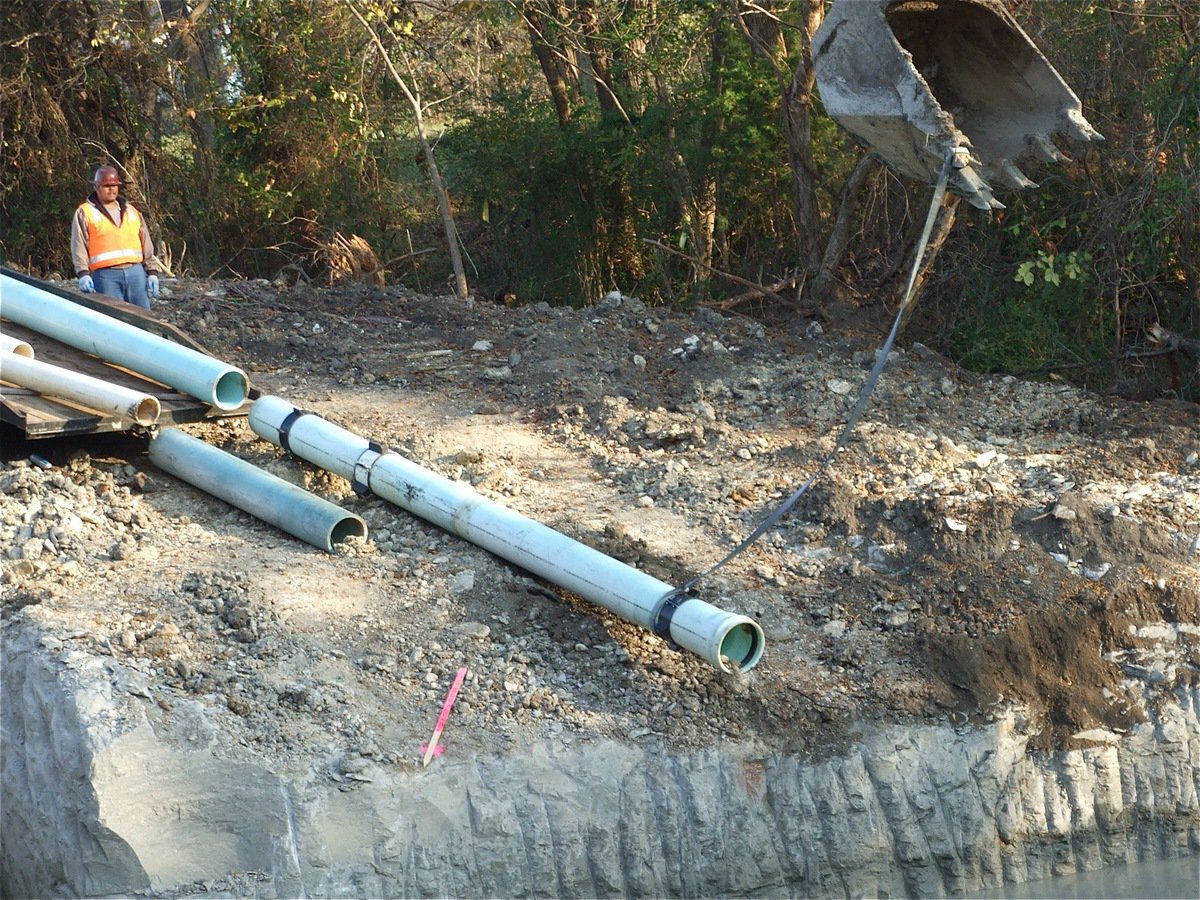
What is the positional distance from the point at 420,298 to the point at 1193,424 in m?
6.17

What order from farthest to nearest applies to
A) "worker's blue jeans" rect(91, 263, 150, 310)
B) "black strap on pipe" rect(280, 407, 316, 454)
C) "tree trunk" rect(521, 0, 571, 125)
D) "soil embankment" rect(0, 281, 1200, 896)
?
"tree trunk" rect(521, 0, 571, 125) → "worker's blue jeans" rect(91, 263, 150, 310) → "black strap on pipe" rect(280, 407, 316, 454) → "soil embankment" rect(0, 281, 1200, 896)

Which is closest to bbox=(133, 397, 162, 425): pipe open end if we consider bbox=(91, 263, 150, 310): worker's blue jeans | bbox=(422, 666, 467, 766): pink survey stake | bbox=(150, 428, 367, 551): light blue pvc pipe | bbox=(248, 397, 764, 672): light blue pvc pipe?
bbox=(150, 428, 367, 551): light blue pvc pipe

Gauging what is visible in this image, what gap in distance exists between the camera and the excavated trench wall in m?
5.20

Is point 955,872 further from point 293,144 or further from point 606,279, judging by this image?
point 293,144

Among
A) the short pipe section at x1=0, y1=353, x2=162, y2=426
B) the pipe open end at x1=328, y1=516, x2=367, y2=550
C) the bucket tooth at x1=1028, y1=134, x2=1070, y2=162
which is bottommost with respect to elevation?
the pipe open end at x1=328, y1=516, x2=367, y2=550

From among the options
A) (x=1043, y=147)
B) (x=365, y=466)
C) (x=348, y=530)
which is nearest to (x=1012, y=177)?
(x=1043, y=147)

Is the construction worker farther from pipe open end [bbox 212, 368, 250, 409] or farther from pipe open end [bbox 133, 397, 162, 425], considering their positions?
pipe open end [bbox 133, 397, 162, 425]

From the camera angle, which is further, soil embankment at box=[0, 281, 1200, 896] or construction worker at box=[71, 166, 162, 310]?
construction worker at box=[71, 166, 162, 310]

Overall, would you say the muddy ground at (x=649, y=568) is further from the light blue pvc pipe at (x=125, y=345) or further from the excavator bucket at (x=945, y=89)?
the excavator bucket at (x=945, y=89)

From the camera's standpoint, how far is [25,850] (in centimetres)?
556

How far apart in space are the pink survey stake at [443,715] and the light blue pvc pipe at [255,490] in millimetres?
1232

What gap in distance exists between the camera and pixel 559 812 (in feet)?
18.0

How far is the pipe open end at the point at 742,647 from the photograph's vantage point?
5.83 metres

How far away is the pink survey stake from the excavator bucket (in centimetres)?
319
